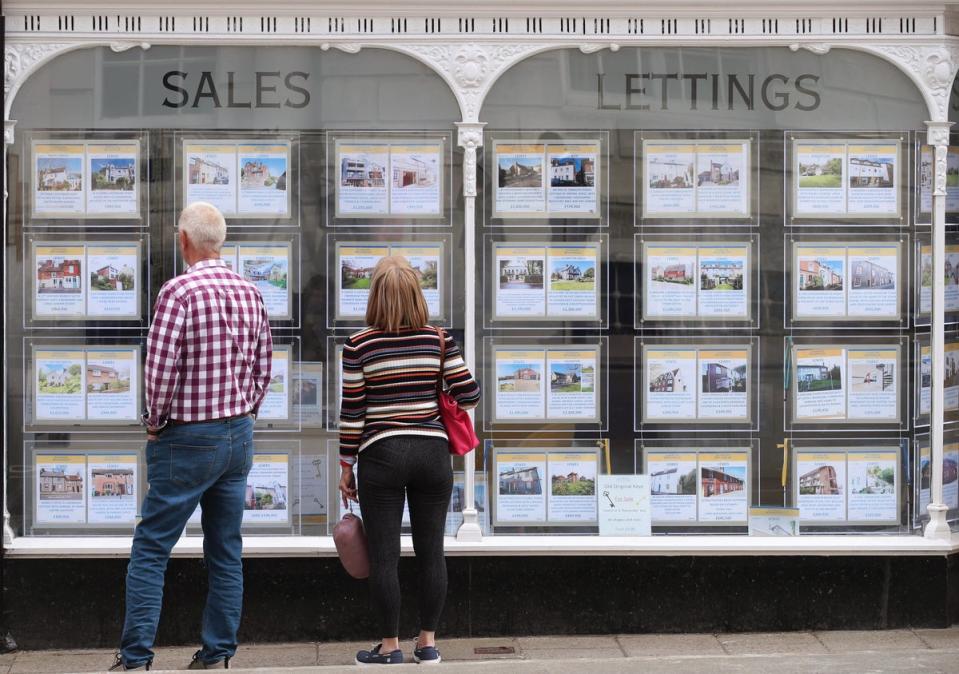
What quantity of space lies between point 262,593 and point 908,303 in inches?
141

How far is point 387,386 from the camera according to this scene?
5.48 meters

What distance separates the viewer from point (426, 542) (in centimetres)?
562

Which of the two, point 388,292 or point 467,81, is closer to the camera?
point 388,292

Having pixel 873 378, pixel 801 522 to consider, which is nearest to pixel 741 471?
pixel 801 522

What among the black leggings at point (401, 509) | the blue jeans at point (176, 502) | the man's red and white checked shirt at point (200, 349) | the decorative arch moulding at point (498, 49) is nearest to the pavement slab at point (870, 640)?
the black leggings at point (401, 509)

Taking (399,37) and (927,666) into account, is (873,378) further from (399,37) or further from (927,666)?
(399,37)

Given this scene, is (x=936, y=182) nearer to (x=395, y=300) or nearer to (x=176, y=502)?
(x=395, y=300)

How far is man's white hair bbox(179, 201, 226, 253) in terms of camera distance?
527 centimetres

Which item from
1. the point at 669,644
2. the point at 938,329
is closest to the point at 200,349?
the point at 669,644

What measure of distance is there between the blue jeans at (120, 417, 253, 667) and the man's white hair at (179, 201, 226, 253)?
717mm

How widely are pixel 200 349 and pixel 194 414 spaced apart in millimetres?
252

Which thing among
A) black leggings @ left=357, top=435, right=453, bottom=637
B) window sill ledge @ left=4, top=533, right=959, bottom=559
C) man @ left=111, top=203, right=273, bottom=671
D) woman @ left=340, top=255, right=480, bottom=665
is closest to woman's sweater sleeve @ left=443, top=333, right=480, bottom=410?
woman @ left=340, top=255, right=480, bottom=665

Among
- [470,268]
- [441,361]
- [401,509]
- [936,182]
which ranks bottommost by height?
[401,509]

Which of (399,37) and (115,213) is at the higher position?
(399,37)
